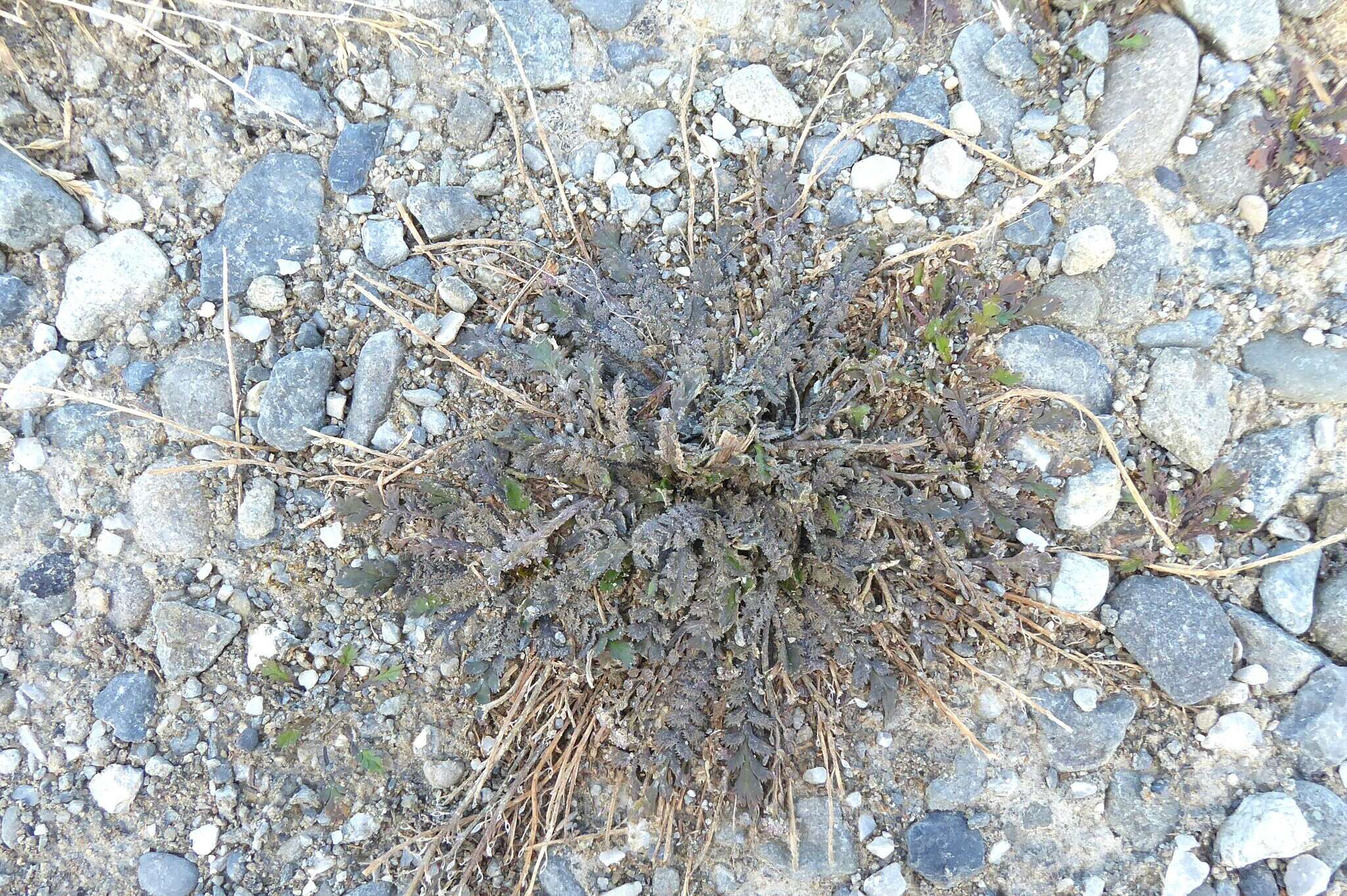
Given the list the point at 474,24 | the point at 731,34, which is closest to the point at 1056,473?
the point at 731,34

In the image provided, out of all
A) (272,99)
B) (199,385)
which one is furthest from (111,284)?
(272,99)

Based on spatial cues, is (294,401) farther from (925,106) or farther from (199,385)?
(925,106)

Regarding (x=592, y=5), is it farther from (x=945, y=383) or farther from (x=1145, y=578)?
(x=1145, y=578)

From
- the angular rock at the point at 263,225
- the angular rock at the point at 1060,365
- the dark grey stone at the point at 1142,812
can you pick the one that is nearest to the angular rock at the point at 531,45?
the angular rock at the point at 263,225

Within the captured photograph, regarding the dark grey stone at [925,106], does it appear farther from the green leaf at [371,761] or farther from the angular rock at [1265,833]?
the green leaf at [371,761]

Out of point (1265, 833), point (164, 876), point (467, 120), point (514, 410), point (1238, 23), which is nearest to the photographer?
point (1265, 833)
